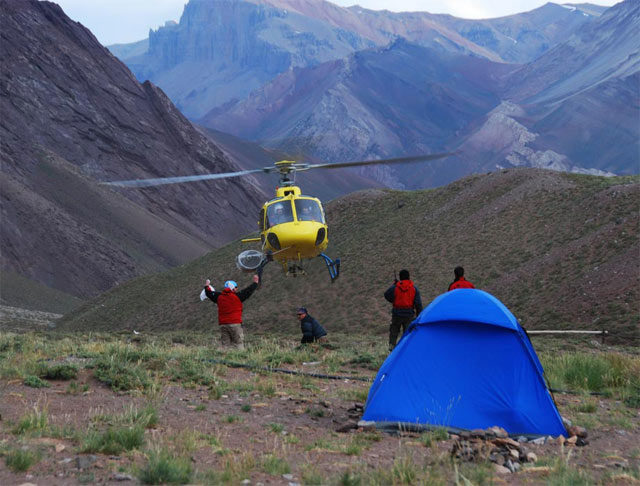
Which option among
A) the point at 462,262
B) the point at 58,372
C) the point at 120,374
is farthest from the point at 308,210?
the point at 462,262

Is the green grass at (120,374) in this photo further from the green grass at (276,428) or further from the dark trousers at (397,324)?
the dark trousers at (397,324)

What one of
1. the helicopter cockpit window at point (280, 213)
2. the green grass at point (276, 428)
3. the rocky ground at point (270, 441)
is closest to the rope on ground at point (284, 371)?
the rocky ground at point (270, 441)

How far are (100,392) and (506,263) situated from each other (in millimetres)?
30046

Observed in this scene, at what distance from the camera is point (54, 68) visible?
103375 mm

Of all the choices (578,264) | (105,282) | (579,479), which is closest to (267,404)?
(579,479)

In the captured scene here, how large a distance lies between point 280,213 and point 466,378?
12.8 meters

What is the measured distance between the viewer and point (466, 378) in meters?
9.16

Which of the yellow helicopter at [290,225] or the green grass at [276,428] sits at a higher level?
the yellow helicopter at [290,225]

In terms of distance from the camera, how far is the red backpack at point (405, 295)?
15.1 meters

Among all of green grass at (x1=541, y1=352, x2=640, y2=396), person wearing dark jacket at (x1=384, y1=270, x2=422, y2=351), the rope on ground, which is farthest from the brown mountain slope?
green grass at (x1=541, y1=352, x2=640, y2=396)

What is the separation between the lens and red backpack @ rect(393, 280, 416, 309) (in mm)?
15109

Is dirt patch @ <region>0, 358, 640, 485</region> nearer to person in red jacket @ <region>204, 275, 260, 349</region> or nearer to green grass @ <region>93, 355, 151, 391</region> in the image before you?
green grass @ <region>93, 355, 151, 391</region>

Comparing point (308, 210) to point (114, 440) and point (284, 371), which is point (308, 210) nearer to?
point (284, 371)

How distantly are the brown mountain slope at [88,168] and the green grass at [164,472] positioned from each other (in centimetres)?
6245
